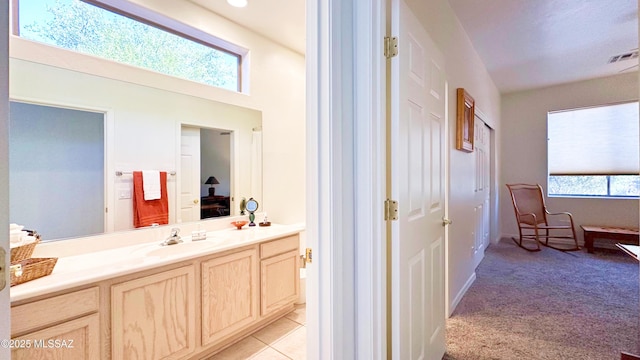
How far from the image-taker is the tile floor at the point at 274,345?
6.38 feet

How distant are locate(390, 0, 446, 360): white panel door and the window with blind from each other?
4.67m

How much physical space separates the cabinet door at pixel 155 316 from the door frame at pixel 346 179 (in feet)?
3.16

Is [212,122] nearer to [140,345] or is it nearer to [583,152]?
[140,345]

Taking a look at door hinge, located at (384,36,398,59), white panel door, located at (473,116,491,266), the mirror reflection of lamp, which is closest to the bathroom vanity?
the mirror reflection of lamp

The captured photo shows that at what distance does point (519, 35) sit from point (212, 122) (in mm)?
3350

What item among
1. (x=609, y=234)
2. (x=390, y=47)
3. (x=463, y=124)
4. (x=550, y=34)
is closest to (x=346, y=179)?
(x=390, y=47)

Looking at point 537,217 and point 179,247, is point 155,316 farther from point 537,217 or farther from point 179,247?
point 537,217

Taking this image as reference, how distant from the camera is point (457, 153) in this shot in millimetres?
2521

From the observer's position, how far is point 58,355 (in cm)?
126

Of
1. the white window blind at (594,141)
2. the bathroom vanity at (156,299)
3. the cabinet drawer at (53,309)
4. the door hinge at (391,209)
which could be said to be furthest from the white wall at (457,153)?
the white window blind at (594,141)

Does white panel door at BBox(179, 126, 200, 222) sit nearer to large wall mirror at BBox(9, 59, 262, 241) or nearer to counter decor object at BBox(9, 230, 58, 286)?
large wall mirror at BBox(9, 59, 262, 241)

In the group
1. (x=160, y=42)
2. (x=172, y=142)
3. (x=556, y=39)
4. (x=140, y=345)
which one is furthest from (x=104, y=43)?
(x=556, y=39)

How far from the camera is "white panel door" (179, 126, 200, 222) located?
89.0 inches

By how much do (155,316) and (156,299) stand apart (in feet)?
0.30
